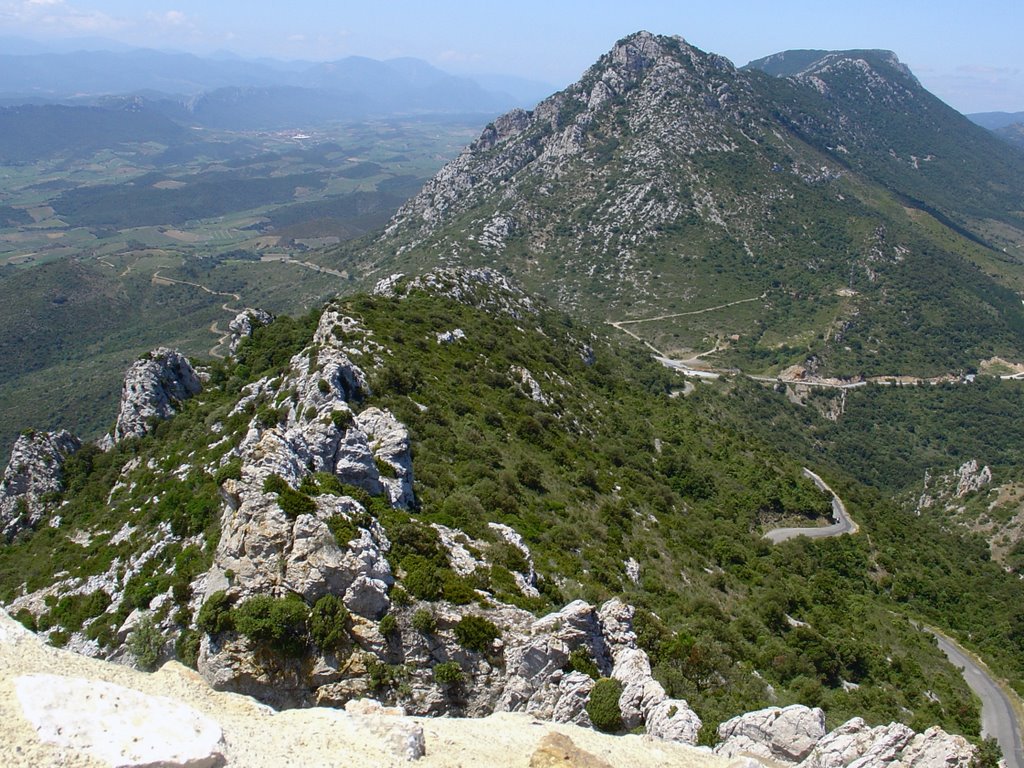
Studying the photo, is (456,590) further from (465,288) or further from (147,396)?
(465,288)

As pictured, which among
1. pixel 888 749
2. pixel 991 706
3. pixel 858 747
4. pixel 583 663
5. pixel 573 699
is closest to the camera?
pixel 888 749

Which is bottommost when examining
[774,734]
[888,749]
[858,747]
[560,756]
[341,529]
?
[774,734]

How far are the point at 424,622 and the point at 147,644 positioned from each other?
1105 centimetres

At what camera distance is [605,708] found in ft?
72.8

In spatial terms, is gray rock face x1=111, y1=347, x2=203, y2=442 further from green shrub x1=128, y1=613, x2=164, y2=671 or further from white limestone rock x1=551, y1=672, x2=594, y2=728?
white limestone rock x1=551, y1=672, x2=594, y2=728

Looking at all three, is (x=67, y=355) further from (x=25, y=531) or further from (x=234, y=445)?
(x=234, y=445)

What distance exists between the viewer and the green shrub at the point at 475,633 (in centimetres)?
2338

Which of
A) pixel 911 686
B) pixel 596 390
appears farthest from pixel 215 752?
pixel 596 390

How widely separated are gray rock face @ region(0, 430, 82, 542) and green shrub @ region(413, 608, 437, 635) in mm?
40400

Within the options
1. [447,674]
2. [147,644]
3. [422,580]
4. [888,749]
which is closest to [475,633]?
[447,674]

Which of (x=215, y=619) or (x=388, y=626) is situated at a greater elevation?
(x=215, y=619)

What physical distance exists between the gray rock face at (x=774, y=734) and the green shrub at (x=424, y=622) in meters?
10.6

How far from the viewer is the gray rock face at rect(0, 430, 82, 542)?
47.5m

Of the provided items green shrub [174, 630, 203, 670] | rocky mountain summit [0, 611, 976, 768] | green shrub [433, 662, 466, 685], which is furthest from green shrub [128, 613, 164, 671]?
green shrub [433, 662, 466, 685]
